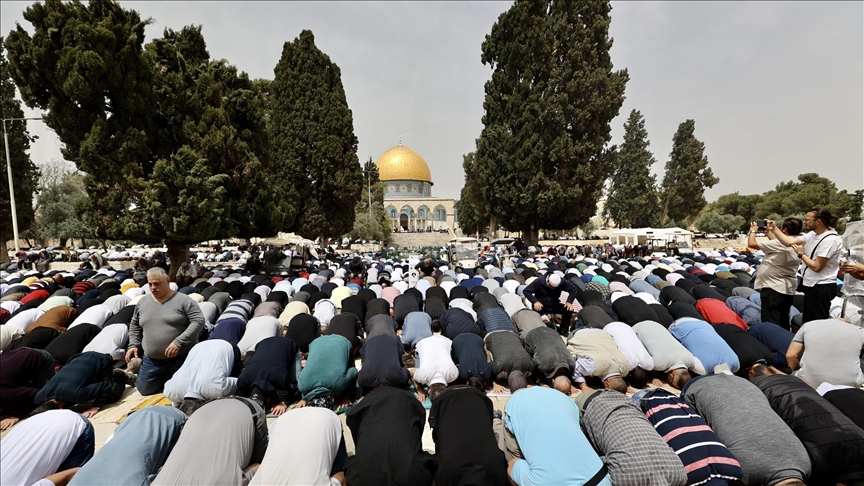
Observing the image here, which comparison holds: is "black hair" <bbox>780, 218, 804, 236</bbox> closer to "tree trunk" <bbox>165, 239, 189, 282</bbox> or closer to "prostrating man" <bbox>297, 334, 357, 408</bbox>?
"prostrating man" <bbox>297, 334, 357, 408</bbox>

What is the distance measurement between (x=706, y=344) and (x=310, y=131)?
20234mm

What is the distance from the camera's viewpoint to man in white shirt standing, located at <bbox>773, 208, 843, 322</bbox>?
418 centimetres

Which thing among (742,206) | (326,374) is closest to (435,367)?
(326,374)

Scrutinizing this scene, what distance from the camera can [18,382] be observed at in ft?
11.3

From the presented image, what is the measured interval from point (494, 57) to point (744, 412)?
23.6 meters

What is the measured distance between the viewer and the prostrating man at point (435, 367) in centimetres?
399

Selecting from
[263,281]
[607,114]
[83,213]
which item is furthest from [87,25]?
[607,114]

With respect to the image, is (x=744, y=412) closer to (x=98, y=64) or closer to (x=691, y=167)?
(x=98, y=64)

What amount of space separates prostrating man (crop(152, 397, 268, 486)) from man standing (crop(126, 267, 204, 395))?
2.02 metres

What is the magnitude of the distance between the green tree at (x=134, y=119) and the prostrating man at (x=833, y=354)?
11.7 m

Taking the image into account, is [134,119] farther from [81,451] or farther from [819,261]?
[819,261]

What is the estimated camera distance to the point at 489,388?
14.2ft

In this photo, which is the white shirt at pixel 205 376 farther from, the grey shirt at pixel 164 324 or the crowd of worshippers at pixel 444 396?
the grey shirt at pixel 164 324

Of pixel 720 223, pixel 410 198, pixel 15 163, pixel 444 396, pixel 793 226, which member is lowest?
pixel 444 396
